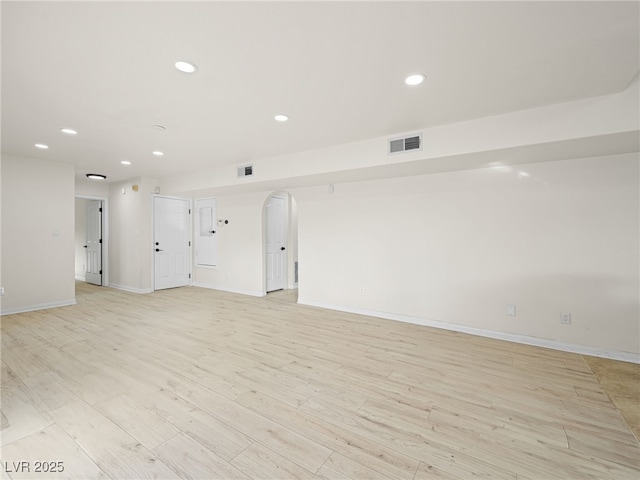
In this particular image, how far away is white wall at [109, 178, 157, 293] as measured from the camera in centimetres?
651

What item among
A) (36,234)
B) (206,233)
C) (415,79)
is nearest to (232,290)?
(206,233)

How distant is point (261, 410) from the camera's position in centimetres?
217

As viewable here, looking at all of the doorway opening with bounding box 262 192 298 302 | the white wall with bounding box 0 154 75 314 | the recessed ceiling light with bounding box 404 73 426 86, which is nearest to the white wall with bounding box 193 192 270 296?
the doorway opening with bounding box 262 192 298 302

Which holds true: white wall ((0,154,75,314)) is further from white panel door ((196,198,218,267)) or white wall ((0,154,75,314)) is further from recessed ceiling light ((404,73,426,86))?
recessed ceiling light ((404,73,426,86))

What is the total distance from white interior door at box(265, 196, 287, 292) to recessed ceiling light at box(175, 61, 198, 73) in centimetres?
416

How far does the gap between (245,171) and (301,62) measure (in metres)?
3.19

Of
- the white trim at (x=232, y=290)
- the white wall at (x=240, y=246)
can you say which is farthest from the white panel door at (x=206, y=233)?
the white trim at (x=232, y=290)

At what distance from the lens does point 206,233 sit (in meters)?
7.18

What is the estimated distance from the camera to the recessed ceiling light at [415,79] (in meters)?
2.36

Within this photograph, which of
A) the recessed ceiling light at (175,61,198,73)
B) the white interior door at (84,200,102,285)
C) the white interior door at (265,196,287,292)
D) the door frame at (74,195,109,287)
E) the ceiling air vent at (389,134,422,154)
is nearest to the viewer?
the recessed ceiling light at (175,61,198,73)

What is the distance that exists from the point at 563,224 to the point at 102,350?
550 cm

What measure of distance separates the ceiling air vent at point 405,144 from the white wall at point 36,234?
19.0 feet

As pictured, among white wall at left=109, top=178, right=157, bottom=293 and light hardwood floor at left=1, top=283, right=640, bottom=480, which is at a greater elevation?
white wall at left=109, top=178, right=157, bottom=293

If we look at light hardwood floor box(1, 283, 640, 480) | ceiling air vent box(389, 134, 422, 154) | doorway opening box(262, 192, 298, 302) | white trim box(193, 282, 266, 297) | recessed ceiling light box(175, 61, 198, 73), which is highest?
recessed ceiling light box(175, 61, 198, 73)
